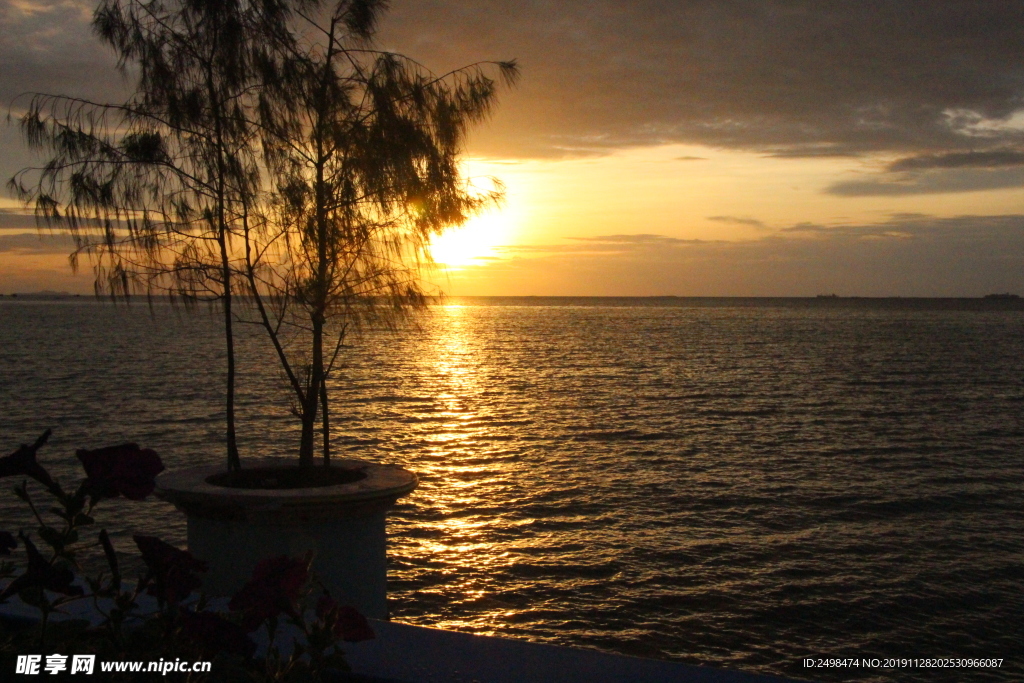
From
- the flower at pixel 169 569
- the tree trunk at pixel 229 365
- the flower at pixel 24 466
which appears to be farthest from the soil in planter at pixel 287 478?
the flower at pixel 24 466

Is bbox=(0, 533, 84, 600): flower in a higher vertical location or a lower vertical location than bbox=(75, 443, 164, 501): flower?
lower

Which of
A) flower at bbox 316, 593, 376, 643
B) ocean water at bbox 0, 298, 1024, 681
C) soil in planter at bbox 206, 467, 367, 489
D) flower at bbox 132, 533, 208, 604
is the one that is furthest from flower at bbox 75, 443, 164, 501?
ocean water at bbox 0, 298, 1024, 681

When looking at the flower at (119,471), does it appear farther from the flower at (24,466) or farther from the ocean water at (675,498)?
the ocean water at (675,498)

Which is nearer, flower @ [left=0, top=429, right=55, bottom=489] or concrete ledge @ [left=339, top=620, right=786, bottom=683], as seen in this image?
flower @ [left=0, top=429, right=55, bottom=489]

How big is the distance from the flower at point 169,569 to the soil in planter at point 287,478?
3964 millimetres

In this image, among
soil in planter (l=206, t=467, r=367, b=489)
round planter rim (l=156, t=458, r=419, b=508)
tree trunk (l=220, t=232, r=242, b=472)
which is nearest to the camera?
round planter rim (l=156, t=458, r=419, b=508)

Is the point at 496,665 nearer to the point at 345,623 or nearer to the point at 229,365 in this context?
the point at 345,623

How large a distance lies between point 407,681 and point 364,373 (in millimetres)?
38308

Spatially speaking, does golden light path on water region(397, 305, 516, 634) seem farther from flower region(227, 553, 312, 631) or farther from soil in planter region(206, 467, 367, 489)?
flower region(227, 553, 312, 631)

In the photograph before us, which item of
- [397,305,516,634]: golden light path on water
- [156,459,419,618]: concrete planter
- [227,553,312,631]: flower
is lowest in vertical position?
[397,305,516,634]: golden light path on water

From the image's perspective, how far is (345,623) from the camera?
2207 millimetres

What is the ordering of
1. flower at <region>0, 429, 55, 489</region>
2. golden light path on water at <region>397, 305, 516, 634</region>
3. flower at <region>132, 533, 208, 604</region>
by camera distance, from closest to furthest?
flower at <region>0, 429, 55, 489</region>, flower at <region>132, 533, 208, 604</region>, golden light path on water at <region>397, 305, 516, 634</region>

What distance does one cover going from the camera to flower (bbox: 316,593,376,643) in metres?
2.17

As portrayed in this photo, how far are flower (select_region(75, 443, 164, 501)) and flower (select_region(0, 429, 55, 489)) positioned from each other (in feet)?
0.31
